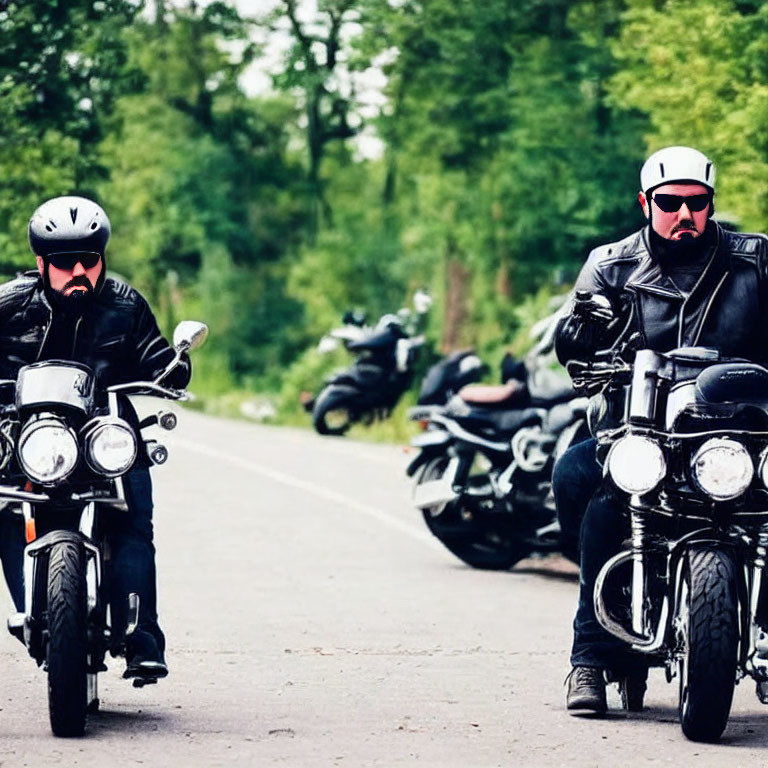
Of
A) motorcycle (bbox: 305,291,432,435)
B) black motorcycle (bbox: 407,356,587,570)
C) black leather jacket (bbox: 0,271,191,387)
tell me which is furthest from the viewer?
motorcycle (bbox: 305,291,432,435)

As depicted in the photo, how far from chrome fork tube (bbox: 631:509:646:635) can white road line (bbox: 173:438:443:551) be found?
274 inches

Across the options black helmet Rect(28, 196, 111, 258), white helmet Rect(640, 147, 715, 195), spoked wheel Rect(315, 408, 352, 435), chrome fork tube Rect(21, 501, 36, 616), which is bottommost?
chrome fork tube Rect(21, 501, 36, 616)

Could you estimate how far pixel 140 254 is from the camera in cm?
5716

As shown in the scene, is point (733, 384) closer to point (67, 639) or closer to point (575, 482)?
point (575, 482)

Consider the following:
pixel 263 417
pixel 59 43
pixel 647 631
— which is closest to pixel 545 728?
pixel 647 631

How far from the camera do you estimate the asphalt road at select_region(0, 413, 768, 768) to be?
24.2ft

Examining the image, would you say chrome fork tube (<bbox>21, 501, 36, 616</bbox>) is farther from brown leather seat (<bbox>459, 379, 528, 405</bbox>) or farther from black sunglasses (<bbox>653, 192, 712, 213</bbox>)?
brown leather seat (<bbox>459, 379, 528, 405</bbox>)

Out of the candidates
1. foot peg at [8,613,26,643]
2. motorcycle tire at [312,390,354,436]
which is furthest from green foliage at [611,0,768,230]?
foot peg at [8,613,26,643]

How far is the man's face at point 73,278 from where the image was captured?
7.90 metres

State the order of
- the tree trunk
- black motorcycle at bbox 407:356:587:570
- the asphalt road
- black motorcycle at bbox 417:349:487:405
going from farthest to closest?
the tree trunk
black motorcycle at bbox 417:349:487:405
black motorcycle at bbox 407:356:587:570
the asphalt road

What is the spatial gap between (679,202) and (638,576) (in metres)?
1.29

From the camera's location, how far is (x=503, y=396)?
1316 centimetres

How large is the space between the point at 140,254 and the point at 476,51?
23.0 m

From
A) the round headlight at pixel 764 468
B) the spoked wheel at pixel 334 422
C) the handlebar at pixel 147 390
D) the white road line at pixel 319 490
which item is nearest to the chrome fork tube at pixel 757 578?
the round headlight at pixel 764 468
